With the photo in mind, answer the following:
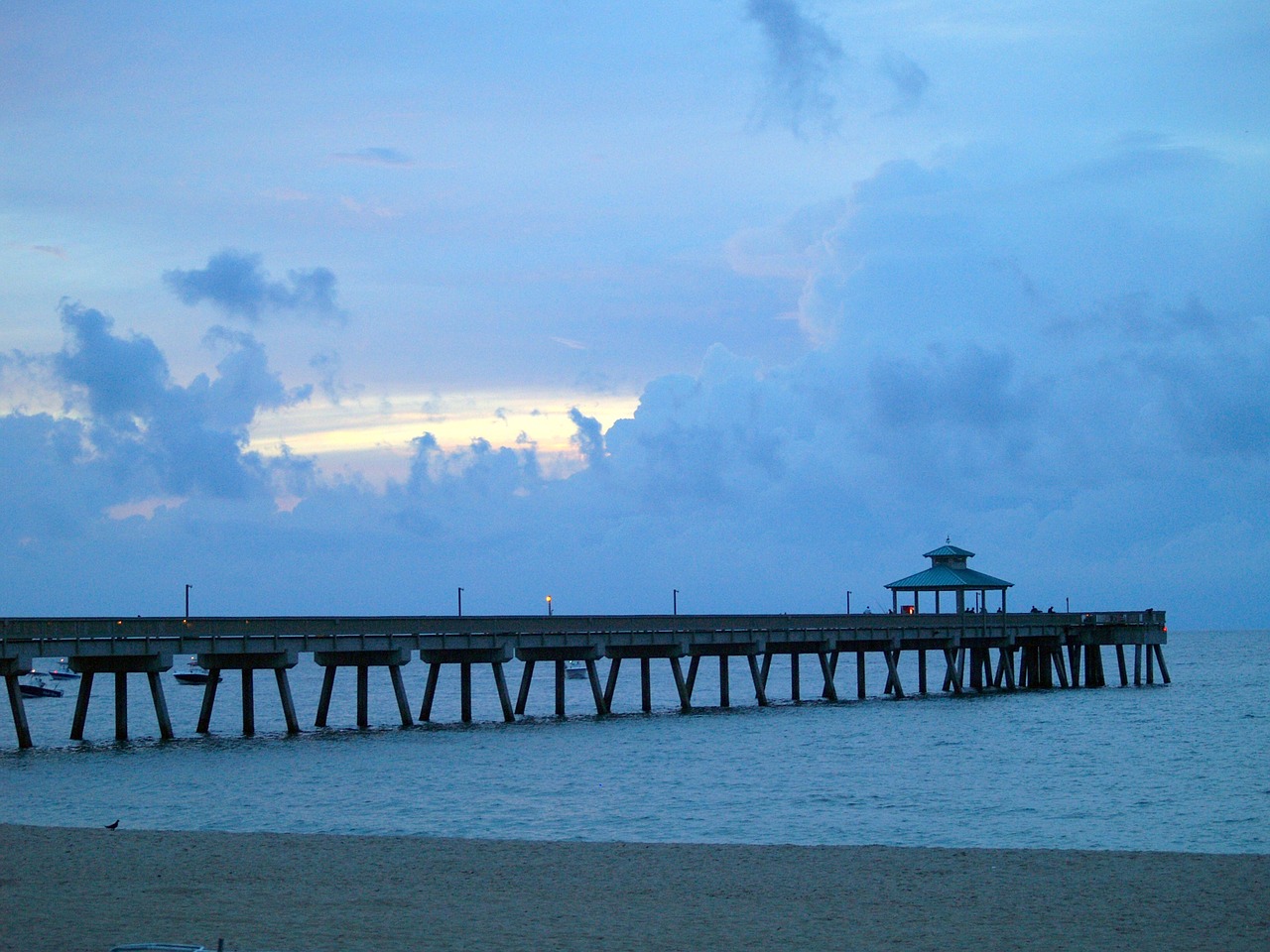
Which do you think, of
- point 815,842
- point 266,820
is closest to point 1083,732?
point 815,842

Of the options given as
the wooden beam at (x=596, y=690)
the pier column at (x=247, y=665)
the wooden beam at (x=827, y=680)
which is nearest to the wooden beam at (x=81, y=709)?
the pier column at (x=247, y=665)

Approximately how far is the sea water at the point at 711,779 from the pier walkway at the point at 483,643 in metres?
1.93

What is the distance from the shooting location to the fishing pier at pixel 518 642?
146 ft

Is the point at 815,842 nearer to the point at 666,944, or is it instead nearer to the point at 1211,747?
the point at 666,944

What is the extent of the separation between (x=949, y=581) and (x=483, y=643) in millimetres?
37754

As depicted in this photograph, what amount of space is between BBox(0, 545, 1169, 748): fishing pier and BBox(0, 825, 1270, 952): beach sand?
62.5 ft

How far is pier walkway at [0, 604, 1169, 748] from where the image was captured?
4422 centimetres

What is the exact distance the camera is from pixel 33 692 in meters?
97.6

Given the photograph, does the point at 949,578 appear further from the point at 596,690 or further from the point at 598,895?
the point at 598,895

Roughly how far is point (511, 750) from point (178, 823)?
17.0 meters

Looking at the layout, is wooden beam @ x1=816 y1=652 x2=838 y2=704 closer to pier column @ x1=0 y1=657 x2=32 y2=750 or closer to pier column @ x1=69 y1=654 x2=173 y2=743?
pier column @ x1=69 y1=654 x2=173 y2=743

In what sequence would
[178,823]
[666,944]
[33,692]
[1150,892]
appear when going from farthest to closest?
[33,692] → [178,823] → [1150,892] → [666,944]

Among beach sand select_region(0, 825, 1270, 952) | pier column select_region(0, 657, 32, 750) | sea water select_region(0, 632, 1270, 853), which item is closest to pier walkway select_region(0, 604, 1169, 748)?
pier column select_region(0, 657, 32, 750)

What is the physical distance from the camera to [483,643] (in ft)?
175
